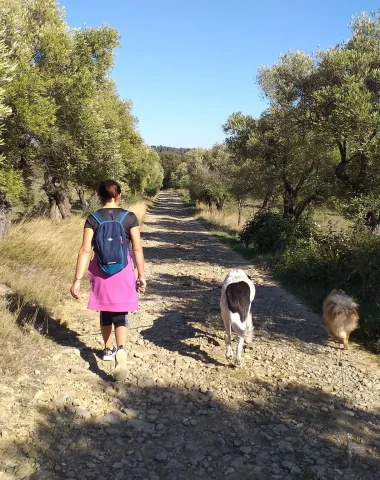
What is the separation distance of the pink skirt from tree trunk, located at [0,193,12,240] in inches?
237

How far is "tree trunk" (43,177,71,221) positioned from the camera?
15.2m

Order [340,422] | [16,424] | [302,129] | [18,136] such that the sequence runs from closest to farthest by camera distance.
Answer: [16,424], [340,422], [18,136], [302,129]

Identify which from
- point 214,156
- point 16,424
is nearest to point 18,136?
point 16,424

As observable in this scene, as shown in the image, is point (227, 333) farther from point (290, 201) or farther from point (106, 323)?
point (290, 201)

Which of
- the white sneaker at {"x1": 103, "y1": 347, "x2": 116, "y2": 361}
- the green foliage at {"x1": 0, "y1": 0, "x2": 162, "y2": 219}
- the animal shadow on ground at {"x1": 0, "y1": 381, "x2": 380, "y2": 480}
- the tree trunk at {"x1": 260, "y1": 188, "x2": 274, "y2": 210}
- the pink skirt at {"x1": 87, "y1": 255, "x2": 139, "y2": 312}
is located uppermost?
the green foliage at {"x1": 0, "y1": 0, "x2": 162, "y2": 219}

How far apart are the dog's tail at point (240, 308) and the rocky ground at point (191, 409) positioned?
516mm

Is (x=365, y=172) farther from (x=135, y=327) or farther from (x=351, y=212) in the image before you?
(x=135, y=327)

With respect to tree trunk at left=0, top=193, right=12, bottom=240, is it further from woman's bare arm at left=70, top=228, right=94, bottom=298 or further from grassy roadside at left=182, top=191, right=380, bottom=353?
grassy roadside at left=182, top=191, right=380, bottom=353

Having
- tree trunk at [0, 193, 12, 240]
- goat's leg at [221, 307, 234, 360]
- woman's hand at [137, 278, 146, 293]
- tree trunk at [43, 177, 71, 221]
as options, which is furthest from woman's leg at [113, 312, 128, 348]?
tree trunk at [43, 177, 71, 221]

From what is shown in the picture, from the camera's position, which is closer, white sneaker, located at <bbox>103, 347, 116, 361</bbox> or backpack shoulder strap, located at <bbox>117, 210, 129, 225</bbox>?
backpack shoulder strap, located at <bbox>117, 210, 129, 225</bbox>

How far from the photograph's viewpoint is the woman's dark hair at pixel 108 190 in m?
4.20

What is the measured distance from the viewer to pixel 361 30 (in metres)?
10.2

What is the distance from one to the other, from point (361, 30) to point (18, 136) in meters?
9.32

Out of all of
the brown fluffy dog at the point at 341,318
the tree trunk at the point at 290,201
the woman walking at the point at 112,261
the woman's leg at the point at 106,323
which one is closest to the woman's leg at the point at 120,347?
the woman walking at the point at 112,261
